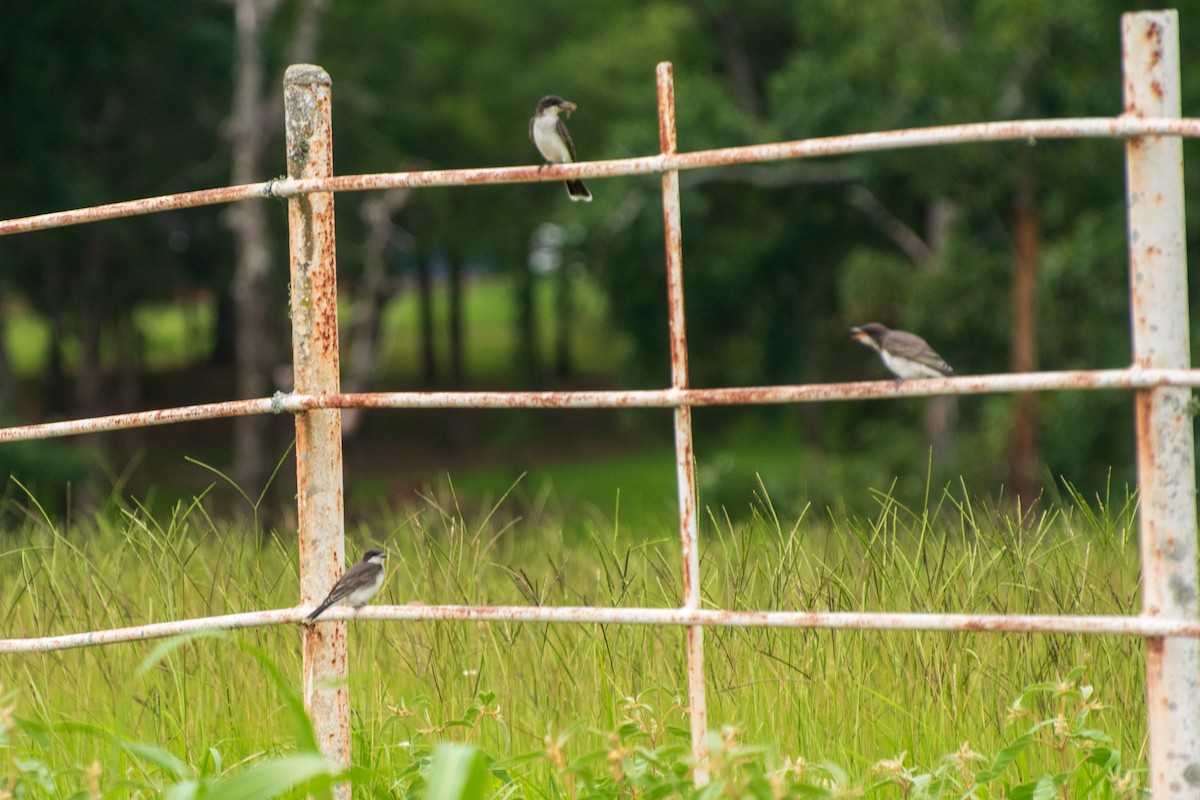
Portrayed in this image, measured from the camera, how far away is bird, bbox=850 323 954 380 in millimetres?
4762

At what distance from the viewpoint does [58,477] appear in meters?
18.7

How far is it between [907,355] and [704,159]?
162 cm

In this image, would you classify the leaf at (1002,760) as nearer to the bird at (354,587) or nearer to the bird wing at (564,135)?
the bird at (354,587)

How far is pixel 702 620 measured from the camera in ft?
11.3

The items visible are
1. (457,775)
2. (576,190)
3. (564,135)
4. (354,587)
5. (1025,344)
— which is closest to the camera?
(457,775)

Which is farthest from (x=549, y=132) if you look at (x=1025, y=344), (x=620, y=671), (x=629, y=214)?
(x=629, y=214)

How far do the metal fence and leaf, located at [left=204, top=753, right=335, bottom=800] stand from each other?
621 mm

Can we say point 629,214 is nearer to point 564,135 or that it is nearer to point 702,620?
point 564,135

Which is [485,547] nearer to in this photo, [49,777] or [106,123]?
[49,777]

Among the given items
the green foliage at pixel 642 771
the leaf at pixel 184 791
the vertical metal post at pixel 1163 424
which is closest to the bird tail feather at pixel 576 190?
the green foliage at pixel 642 771

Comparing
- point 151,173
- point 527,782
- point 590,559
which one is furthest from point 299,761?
point 151,173

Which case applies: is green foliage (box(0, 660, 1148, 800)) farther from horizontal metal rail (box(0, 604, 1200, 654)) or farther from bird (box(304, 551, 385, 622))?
bird (box(304, 551, 385, 622))

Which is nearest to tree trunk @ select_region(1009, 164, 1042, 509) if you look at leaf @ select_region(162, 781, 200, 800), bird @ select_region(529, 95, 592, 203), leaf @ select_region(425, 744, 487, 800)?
bird @ select_region(529, 95, 592, 203)

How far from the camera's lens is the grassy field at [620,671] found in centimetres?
376
